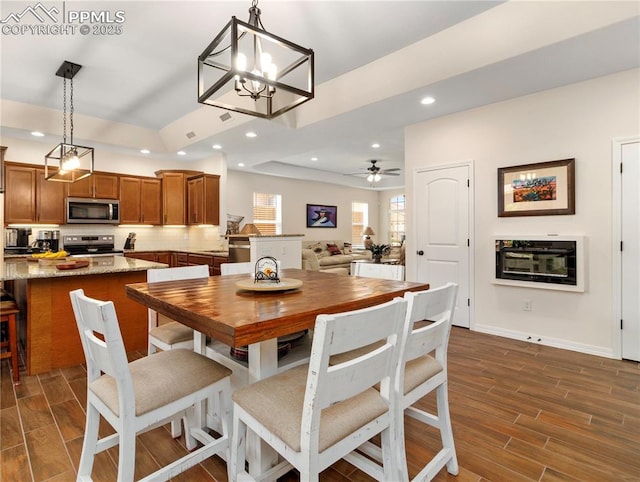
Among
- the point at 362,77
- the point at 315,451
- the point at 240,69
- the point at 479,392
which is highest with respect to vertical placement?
the point at 362,77

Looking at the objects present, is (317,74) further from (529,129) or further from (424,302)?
(424,302)

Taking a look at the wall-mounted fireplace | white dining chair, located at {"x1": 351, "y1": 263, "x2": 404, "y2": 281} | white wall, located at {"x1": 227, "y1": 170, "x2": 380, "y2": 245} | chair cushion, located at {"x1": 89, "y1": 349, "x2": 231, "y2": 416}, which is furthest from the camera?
white wall, located at {"x1": 227, "y1": 170, "x2": 380, "y2": 245}

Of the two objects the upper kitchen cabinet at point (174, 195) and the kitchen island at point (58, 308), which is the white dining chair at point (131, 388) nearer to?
the kitchen island at point (58, 308)

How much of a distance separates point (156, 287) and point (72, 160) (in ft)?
8.49

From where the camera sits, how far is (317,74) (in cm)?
380

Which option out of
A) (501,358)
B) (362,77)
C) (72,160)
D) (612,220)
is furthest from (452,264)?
(72,160)

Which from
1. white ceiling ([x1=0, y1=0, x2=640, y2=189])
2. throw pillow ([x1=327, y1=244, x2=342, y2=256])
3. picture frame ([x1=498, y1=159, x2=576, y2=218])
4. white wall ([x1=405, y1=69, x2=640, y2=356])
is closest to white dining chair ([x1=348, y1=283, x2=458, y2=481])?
white ceiling ([x1=0, y1=0, x2=640, y2=189])

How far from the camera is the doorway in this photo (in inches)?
118

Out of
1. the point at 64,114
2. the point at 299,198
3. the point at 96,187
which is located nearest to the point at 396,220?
the point at 299,198

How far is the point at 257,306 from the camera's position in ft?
4.96

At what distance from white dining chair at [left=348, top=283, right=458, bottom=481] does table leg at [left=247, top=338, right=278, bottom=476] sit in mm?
367

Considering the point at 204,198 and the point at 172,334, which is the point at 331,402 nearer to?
the point at 172,334

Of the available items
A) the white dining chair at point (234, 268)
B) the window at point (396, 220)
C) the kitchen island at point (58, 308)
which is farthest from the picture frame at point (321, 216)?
the white dining chair at point (234, 268)

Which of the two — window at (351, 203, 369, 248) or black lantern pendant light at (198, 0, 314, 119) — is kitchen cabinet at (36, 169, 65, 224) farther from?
window at (351, 203, 369, 248)
